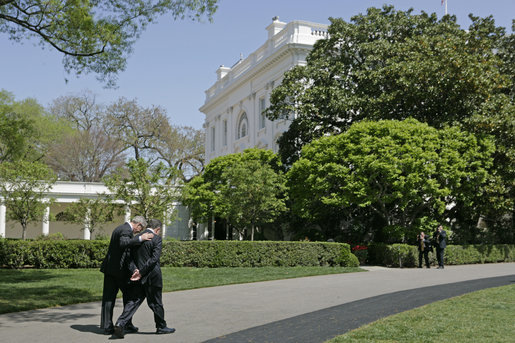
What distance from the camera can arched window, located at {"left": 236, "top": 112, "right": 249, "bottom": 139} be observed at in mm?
50312

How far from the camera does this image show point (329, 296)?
12945 millimetres

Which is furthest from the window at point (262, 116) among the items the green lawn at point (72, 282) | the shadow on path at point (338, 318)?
the shadow on path at point (338, 318)

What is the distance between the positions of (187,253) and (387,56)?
16354 mm

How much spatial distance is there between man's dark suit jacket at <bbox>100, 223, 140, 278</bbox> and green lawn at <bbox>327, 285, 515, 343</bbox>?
10.9 ft

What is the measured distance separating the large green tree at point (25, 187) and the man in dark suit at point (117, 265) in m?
26.5

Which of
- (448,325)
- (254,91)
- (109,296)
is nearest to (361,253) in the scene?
(448,325)

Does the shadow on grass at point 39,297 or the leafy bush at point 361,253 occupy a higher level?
the leafy bush at point 361,253

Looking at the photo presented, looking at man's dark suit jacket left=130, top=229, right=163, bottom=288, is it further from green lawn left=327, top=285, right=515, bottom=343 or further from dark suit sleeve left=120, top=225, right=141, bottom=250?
green lawn left=327, top=285, right=515, bottom=343

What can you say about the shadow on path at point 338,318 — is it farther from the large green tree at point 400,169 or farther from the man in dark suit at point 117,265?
the large green tree at point 400,169

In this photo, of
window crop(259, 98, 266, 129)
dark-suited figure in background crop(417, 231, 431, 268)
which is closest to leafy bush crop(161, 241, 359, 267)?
dark-suited figure in background crop(417, 231, 431, 268)

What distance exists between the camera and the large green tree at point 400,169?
81.7 ft

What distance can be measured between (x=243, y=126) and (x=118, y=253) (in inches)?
1686

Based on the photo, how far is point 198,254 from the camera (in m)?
22.9

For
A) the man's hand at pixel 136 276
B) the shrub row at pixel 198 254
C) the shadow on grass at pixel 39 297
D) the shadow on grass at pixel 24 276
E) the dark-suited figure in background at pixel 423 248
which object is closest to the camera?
the man's hand at pixel 136 276
